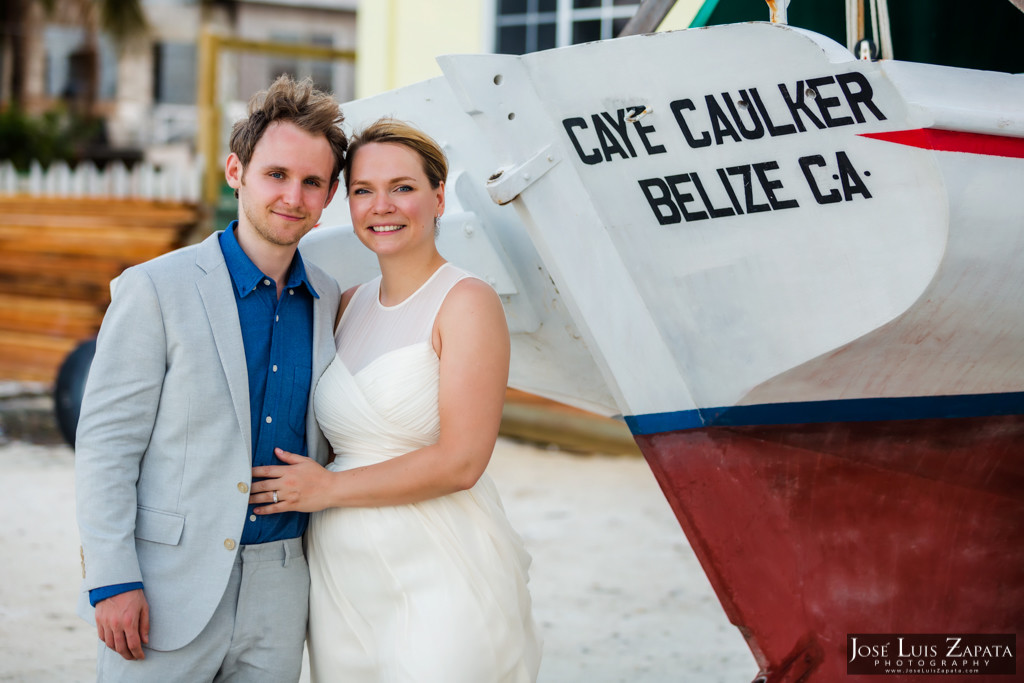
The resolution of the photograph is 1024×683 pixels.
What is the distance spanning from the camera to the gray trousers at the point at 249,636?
7.14ft

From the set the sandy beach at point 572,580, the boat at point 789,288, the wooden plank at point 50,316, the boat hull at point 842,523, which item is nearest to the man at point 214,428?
the boat at point 789,288

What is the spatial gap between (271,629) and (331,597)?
160 millimetres

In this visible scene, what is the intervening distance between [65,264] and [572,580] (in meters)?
7.33

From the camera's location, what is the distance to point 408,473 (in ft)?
7.43

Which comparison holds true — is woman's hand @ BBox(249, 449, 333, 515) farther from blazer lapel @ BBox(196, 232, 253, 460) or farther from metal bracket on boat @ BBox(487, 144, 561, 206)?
metal bracket on boat @ BBox(487, 144, 561, 206)

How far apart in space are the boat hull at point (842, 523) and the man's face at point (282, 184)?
1.25 metres

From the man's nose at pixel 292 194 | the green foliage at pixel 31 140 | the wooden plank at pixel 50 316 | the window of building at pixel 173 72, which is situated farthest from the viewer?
the window of building at pixel 173 72

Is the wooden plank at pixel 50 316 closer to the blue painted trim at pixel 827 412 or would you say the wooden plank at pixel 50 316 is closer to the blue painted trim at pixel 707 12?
the blue painted trim at pixel 707 12

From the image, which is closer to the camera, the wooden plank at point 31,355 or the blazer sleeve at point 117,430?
the blazer sleeve at point 117,430

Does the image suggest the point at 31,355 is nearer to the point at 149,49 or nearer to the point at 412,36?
the point at 412,36

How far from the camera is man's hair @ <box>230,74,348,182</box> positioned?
7.55ft

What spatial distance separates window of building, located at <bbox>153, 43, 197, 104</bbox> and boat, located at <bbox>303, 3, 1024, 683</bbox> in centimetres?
2187

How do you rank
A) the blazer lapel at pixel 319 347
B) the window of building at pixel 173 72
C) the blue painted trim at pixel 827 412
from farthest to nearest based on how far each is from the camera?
the window of building at pixel 173 72 → the blue painted trim at pixel 827 412 → the blazer lapel at pixel 319 347

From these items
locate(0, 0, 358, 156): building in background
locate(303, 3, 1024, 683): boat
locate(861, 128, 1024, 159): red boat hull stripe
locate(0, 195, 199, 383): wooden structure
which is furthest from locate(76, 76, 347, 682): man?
locate(0, 0, 358, 156): building in background
